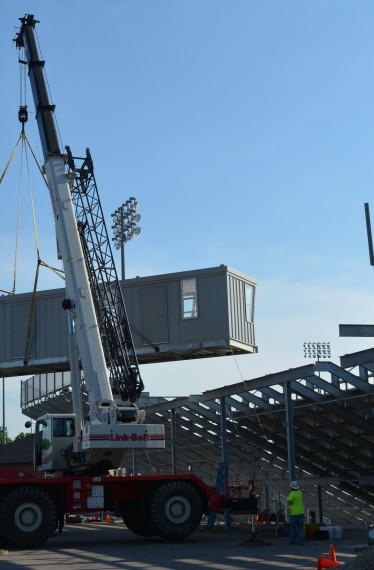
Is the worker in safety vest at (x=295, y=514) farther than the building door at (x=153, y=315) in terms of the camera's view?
No

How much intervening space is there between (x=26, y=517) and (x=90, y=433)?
2716 millimetres

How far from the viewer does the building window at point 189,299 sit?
3153 centimetres

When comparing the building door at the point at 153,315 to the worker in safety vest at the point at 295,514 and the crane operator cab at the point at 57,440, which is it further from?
the worker in safety vest at the point at 295,514

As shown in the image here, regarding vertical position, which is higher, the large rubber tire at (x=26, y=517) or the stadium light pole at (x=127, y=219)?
the stadium light pole at (x=127, y=219)

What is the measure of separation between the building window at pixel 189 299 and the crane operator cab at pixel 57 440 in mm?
7419

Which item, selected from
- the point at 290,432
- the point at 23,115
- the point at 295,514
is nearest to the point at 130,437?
the point at 295,514

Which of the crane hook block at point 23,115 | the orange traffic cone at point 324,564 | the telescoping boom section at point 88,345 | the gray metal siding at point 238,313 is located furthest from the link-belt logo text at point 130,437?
the crane hook block at point 23,115

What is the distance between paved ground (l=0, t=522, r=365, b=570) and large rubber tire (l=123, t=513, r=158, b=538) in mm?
230

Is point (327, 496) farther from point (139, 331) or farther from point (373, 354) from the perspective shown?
point (373, 354)

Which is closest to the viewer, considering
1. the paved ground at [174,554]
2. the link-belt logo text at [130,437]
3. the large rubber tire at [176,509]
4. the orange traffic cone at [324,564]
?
the orange traffic cone at [324,564]

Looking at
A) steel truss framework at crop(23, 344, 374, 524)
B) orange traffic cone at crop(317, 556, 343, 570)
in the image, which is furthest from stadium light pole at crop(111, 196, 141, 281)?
orange traffic cone at crop(317, 556, 343, 570)

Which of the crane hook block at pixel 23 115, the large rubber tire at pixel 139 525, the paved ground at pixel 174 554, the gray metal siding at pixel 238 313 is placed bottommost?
the paved ground at pixel 174 554

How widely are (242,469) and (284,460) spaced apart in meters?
4.37

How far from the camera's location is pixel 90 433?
23.3m
